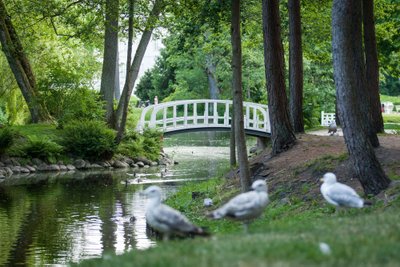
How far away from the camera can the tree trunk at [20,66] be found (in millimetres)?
34125

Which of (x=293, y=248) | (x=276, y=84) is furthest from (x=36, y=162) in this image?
(x=293, y=248)

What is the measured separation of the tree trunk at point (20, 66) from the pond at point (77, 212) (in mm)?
6666

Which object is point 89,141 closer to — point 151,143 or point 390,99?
point 151,143

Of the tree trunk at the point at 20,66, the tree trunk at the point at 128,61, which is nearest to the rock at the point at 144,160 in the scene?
the tree trunk at the point at 128,61

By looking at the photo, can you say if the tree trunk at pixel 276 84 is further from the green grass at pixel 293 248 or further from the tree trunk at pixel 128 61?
the tree trunk at pixel 128 61

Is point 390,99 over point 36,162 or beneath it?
over

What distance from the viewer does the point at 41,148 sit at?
104 ft

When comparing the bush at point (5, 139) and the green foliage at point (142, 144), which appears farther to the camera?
the green foliage at point (142, 144)

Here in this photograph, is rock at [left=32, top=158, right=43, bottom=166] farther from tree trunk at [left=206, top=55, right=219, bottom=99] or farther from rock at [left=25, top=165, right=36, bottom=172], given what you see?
tree trunk at [left=206, top=55, right=219, bottom=99]

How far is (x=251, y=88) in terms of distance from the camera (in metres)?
60.5

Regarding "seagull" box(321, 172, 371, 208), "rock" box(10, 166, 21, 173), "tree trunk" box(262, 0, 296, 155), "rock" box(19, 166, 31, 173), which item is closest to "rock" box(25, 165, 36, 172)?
"rock" box(19, 166, 31, 173)

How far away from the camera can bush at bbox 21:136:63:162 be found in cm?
3175

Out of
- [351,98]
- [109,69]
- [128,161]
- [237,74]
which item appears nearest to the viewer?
[351,98]

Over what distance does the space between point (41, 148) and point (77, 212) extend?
39.9 ft
